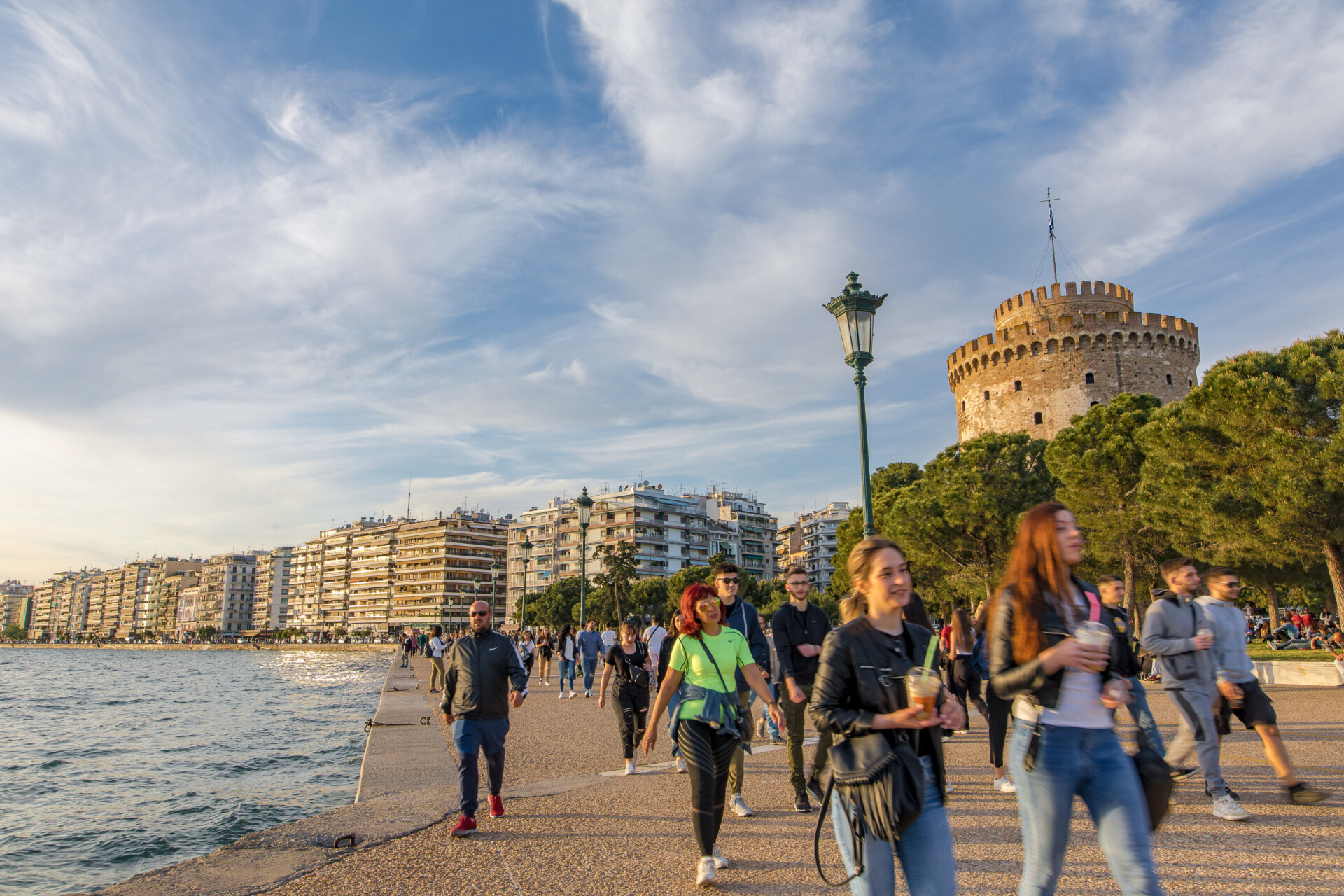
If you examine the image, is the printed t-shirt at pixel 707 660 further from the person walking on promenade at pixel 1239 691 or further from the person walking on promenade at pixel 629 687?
the person walking on promenade at pixel 629 687

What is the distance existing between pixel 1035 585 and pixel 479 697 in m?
4.14

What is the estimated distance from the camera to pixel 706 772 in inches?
172

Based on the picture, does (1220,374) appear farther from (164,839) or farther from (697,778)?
(164,839)

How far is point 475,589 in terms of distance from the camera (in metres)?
123

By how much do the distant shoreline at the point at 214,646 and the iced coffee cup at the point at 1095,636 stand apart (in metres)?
101

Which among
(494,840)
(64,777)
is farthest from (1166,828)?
(64,777)

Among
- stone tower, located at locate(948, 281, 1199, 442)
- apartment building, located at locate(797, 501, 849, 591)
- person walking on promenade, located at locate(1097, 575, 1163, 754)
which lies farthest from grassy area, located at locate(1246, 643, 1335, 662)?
apartment building, located at locate(797, 501, 849, 591)

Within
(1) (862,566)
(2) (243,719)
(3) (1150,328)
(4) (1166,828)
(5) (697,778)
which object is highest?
(3) (1150,328)

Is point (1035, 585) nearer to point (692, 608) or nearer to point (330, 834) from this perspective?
point (692, 608)

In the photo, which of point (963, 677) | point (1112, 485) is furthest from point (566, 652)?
point (1112, 485)

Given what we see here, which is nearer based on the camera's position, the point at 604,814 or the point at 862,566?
the point at 862,566

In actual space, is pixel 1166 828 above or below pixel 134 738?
above

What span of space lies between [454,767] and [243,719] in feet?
55.8

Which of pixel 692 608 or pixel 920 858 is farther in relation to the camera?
pixel 692 608
